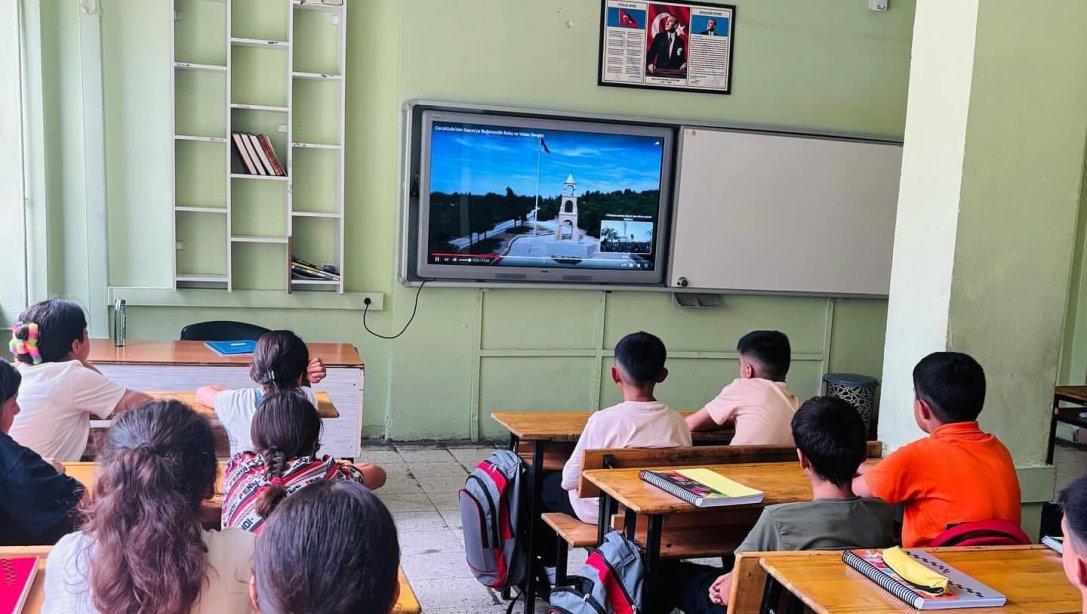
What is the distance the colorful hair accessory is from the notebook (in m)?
1.33

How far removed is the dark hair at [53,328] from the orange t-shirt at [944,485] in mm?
2389

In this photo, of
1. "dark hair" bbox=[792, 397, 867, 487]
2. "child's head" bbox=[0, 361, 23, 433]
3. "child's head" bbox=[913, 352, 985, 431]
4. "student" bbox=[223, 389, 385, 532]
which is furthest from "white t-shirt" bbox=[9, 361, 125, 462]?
"child's head" bbox=[913, 352, 985, 431]

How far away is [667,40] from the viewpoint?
17.5 ft

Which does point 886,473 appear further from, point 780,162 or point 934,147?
point 780,162

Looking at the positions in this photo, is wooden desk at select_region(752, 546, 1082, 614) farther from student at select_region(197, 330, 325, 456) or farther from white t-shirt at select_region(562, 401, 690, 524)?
student at select_region(197, 330, 325, 456)

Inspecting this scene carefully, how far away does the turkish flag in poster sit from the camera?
5297 mm

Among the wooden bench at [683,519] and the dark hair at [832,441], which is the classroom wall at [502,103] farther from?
the dark hair at [832,441]

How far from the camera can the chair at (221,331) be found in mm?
4633

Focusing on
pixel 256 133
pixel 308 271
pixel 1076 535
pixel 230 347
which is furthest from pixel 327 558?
pixel 256 133

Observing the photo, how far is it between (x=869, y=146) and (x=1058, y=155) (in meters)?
2.53

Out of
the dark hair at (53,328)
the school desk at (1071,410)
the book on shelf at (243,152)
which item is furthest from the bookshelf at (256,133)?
the school desk at (1071,410)

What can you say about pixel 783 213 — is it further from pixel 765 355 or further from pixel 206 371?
pixel 206 371

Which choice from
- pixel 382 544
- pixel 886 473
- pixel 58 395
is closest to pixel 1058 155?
pixel 886 473

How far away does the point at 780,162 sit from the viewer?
5.58 meters
